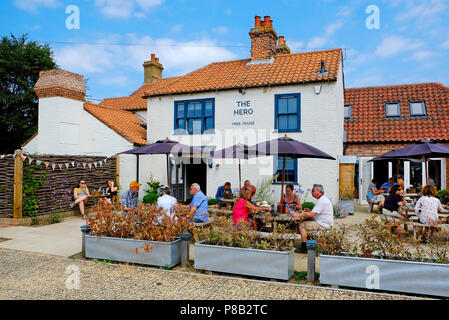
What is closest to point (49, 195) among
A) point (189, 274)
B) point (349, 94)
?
point (189, 274)

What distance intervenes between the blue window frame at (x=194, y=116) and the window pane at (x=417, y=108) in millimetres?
10380

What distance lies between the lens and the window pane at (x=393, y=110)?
16.9 meters

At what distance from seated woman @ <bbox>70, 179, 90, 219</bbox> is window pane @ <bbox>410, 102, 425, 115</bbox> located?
15510mm

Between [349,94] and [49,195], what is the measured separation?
16.2 metres

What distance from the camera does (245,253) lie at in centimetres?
505

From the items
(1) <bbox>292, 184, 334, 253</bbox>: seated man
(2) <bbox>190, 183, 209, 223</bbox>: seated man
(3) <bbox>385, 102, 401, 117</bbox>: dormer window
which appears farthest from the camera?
(3) <bbox>385, 102, 401, 117</bbox>: dormer window

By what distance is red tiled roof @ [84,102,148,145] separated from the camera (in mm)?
14406

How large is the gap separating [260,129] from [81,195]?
23.1 feet

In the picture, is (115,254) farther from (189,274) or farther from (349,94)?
(349,94)

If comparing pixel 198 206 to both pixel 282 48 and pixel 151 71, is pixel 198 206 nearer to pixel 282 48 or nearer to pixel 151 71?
pixel 282 48

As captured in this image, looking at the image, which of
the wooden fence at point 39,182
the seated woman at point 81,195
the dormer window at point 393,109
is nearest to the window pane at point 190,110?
the wooden fence at point 39,182

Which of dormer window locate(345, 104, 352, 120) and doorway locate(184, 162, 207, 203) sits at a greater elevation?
dormer window locate(345, 104, 352, 120)

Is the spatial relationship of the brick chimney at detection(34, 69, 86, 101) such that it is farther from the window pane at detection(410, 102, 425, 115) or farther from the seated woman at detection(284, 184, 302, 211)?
the window pane at detection(410, 102, 425, 115)

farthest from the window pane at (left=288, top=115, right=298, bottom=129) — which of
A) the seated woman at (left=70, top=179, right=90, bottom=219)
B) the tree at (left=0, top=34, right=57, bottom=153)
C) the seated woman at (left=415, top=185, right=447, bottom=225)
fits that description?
the tree at (left=0, top=34, right=57, bottom=153)
